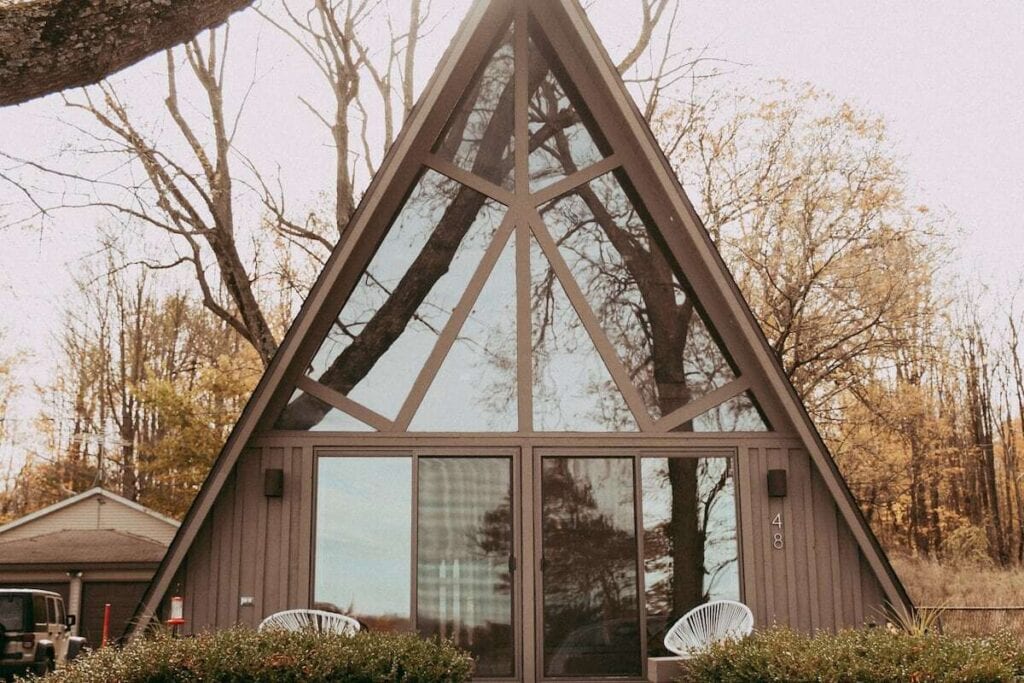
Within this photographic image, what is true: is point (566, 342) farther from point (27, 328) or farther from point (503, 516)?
point (27, 328)

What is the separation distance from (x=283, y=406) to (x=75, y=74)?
3546mm

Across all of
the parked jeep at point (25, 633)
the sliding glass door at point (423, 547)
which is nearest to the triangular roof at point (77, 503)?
the parked jeep at point (25, 633)

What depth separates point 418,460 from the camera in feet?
25.8

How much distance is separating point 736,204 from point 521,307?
35.2ft

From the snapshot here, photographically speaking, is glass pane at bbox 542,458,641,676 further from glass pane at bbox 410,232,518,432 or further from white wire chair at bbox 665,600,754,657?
glass pane at bbox 410,232,518,432

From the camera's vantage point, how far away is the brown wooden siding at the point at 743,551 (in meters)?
7.62

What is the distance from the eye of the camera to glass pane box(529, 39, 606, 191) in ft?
27.2

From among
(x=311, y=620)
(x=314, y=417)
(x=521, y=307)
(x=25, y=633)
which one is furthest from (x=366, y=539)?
(x=25, y=633)

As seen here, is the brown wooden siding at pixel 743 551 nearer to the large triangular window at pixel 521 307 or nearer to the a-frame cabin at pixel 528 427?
the a-frame cabin at pixel 528 427

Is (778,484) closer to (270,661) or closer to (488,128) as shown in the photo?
(488,128)

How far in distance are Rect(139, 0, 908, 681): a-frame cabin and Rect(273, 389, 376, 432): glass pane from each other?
0.06ft

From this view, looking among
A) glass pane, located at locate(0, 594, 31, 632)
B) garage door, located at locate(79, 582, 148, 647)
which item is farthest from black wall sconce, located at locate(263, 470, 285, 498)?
garage door, located at locate(79, 582, 148, 647)

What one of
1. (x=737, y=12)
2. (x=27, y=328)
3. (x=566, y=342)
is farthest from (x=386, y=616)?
(x=27, y=328)

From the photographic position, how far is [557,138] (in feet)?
27.2
